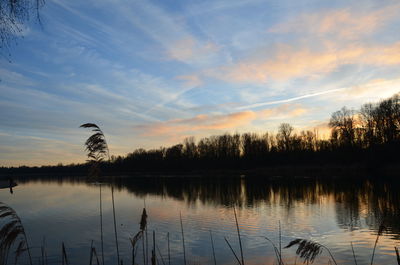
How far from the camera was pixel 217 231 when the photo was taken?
624 inches

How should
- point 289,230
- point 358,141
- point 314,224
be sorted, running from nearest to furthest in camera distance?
1. point 289,230
2. point 314,224
3. point 358,141

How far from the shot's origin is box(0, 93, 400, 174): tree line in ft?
189

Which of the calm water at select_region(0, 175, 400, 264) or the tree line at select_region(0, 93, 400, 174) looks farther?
the tree line at select_region(0, 93, 400, 174)

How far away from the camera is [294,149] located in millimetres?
87938

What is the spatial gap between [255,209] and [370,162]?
116 ft

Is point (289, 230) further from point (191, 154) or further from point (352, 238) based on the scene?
point (191, 154)

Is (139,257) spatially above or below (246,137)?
below

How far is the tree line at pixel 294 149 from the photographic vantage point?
57469 mm

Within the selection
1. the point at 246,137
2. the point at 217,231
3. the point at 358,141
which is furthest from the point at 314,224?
the point at 246,137

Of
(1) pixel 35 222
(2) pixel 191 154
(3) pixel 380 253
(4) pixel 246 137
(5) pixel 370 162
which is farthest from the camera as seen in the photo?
(2) pixel 191 154

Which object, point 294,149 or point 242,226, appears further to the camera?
point 294,149

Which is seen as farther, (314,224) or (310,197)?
(310,197)

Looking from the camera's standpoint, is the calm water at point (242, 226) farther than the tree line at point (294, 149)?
No

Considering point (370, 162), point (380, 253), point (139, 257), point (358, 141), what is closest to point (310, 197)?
point (380, 253)
